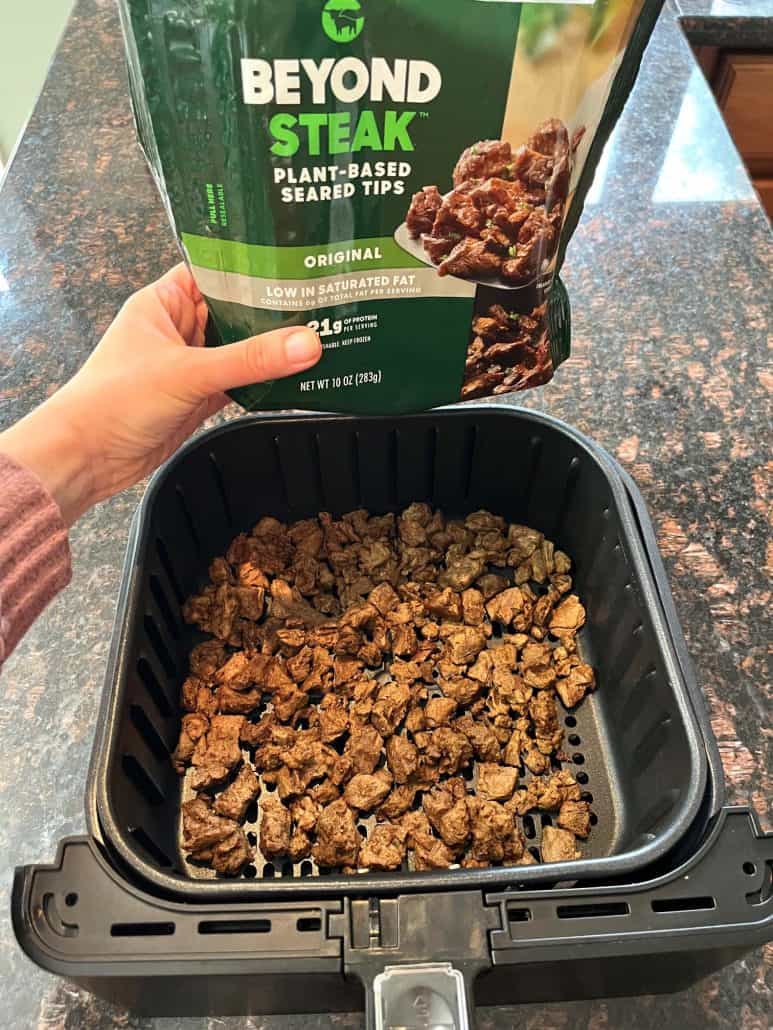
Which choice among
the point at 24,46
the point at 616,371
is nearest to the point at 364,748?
the point at 616,371

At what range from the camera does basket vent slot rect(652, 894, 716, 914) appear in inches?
19.5

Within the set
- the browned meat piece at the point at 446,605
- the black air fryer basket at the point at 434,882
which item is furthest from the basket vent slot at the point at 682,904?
the browned meat piece at the point at 446,605

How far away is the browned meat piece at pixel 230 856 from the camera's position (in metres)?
0.64

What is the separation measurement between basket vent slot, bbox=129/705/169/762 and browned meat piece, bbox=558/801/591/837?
34 cm

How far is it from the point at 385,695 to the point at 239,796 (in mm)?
154

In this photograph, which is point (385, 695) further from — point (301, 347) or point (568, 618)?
point (301, 347)

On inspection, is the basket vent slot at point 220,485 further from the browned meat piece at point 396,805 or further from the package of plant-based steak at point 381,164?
the browned meat piece at point 396,805

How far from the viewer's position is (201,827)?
0.64 m

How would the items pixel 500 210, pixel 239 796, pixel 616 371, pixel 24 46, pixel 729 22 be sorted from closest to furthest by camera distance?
1. pixel 500 210
2. pixel 239 796
3. pixel 616 371
4. pixel 729 22
5. pixel 24 46

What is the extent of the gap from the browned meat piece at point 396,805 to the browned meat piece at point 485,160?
1.62 ft

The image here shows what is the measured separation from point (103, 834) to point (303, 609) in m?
0.33

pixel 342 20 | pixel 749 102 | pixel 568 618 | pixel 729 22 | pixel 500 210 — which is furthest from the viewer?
pixel 749 102

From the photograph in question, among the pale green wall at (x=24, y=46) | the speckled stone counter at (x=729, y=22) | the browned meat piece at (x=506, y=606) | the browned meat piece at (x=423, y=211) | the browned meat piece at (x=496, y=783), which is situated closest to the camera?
the browned meat piece at (x=423, y=211)

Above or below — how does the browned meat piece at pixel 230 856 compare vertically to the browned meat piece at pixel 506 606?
below
